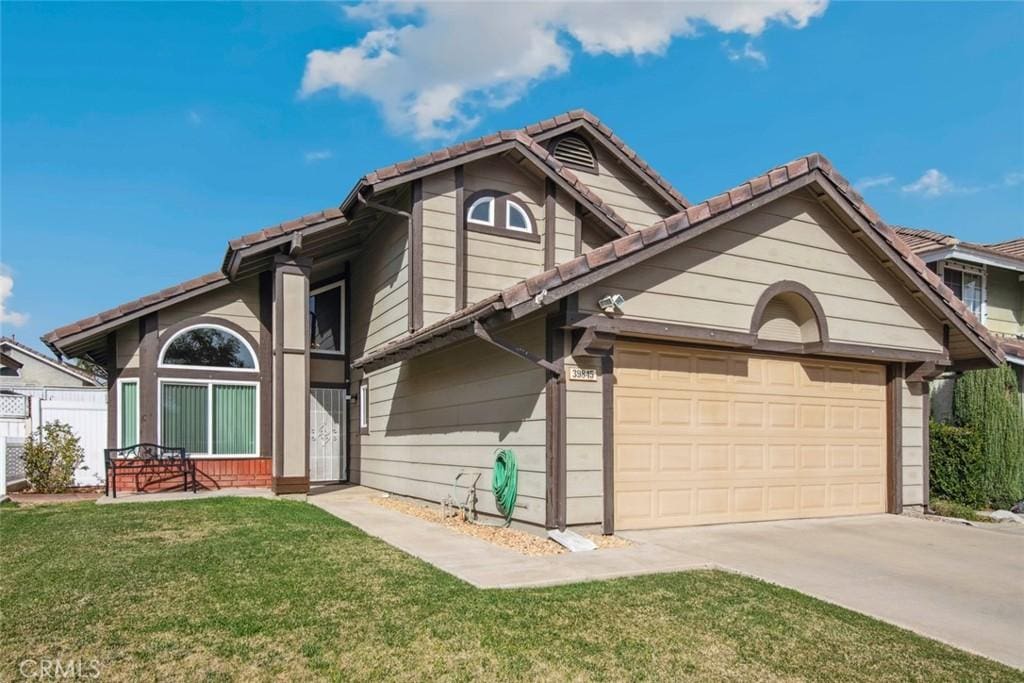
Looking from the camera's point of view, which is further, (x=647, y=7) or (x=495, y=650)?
(x=647, y=7)

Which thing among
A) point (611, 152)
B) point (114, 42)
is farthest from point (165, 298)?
point (611, 152)

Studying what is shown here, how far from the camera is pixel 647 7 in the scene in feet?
37.0

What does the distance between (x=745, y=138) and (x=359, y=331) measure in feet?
33.1

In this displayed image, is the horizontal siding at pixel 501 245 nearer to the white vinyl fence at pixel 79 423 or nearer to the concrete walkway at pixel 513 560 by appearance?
the concrete walkway at pixel 513 560

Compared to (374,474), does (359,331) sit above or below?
above

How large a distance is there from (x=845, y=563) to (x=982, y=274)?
12.6 metres

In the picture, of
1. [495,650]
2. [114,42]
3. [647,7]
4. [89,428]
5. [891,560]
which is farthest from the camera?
[89,428]

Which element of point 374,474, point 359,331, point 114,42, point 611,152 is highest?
point 114,42

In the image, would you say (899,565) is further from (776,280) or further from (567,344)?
(567,344)

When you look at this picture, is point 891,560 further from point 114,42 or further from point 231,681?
point 114,42

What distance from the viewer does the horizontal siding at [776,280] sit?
8.62m

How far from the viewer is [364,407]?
1468 cm

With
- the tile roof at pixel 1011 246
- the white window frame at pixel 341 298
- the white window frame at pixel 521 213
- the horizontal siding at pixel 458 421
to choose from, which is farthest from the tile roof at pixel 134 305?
the tile roof at pixel 1011 246

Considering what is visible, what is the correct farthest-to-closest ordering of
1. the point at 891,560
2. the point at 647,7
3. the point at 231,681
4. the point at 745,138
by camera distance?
the point at 745,138, the point at 647,7, the point at 891,560, the point at 231,681
